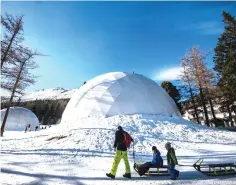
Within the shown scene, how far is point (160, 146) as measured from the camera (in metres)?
13.2

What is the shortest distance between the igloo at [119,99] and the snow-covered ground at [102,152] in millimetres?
1263

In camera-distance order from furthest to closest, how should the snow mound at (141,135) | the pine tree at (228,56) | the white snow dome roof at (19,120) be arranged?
the white snow dome roof at (19,120)
the pine tree at (228,56)
the snow mound at (141,135)

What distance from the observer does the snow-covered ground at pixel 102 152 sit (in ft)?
24.1

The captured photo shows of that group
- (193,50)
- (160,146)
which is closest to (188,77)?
(193,50)

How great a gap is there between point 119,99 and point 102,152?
342 inches

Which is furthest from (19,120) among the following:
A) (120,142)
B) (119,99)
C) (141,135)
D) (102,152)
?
(120,142)

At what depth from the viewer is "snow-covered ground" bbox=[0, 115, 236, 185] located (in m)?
7.34

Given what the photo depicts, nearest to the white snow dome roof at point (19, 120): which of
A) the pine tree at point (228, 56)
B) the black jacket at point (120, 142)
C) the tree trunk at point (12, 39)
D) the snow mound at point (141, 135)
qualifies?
the tree trunk at point (12, 39)

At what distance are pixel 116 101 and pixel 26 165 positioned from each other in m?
11.4

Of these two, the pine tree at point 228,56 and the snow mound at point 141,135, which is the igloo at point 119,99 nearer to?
the snow mound at point 141,135

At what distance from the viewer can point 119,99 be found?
66.0 feet

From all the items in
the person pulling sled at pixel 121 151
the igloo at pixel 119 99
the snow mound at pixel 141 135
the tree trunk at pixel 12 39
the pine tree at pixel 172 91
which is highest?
the pine tree at pixel 172 91

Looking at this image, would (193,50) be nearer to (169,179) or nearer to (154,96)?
(154,96)

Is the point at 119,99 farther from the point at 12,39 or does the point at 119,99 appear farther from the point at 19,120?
the point at 19,120
